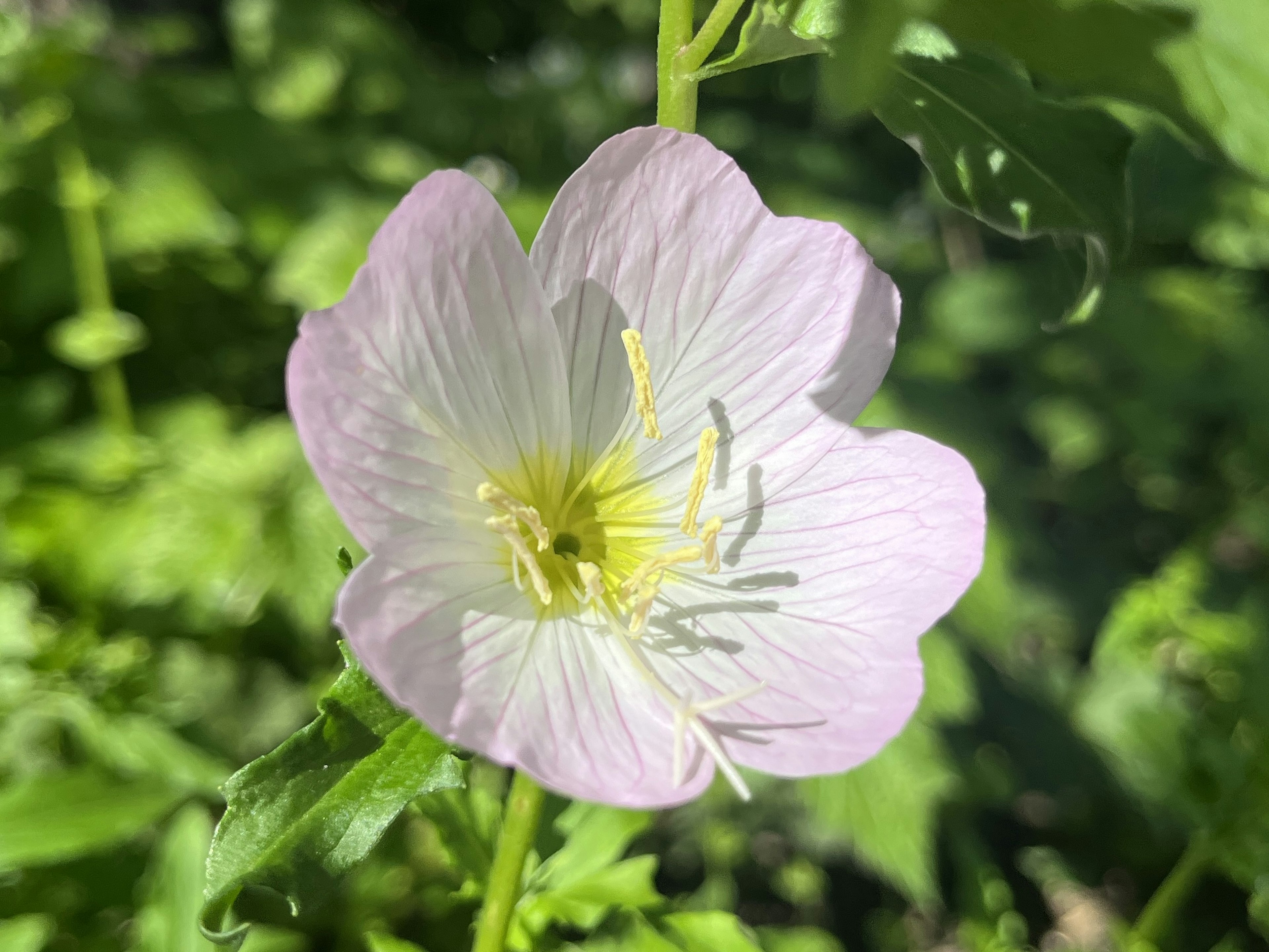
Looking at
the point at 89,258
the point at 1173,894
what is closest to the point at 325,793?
the point at 1173,894

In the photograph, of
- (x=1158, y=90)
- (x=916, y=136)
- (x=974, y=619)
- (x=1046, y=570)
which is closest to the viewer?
(x=1158, y=90)

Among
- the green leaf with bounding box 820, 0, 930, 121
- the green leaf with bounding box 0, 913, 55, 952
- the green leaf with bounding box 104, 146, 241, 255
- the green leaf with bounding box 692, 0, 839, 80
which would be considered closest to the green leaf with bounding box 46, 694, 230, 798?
the green leaf with bounding box 0, 913, 55, 952

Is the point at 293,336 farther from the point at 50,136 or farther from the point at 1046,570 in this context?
the point at 1046,570

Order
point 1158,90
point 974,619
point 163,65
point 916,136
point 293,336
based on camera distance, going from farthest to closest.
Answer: point 163,65 → point 293,336 → point 974,619 → point 916,136 → point 1158,90

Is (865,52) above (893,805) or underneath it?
above

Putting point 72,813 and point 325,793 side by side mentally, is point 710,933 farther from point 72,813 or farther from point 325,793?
point 72,813

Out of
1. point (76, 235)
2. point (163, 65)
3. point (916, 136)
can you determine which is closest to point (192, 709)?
point (76, 235)

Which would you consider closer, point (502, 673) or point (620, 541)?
point (502, 673)

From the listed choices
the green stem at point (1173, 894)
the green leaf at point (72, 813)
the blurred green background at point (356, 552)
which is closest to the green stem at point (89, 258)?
the blurred green background at point (356, 552)
